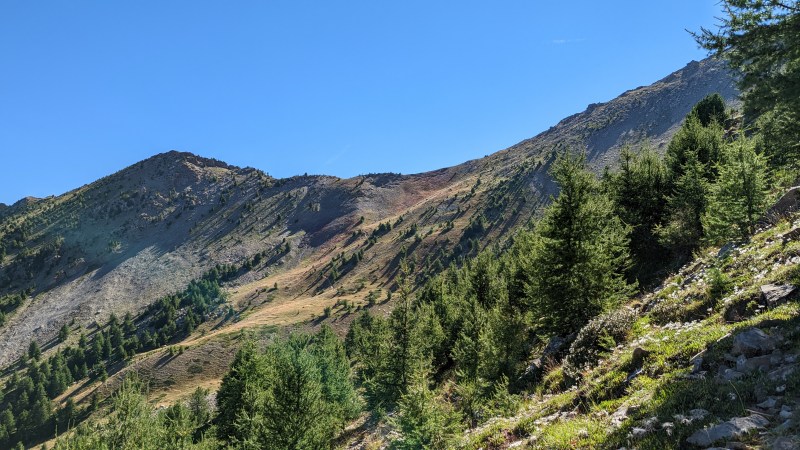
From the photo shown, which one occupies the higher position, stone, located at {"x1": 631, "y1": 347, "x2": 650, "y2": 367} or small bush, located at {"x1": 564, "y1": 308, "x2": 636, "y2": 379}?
stone, located at {"x1": 631, "y1": 347, "x2": 650, "y2": 367}

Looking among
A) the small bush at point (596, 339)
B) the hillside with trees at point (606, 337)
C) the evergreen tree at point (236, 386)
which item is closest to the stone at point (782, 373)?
the hillside with trees at point (606, 337)

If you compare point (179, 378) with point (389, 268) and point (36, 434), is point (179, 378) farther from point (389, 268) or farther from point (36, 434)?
point (389, 268)

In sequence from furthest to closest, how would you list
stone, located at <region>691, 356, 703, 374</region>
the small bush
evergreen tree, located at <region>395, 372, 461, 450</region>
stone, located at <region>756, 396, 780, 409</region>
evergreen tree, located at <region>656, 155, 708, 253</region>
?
evergreen tree, located at <region>656, 155, 708, 253</region>, the small bush, evergreen tree, located at <region>395, 372, 461, 450</region>, stone, located at <region>691, 356, 703, 374</region>, stone, located at <region>756, 396, 780, 409</region>

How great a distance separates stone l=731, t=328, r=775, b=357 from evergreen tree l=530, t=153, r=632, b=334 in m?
9.58

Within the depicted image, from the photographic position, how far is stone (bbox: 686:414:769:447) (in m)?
7.13

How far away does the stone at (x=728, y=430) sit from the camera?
7.13 m

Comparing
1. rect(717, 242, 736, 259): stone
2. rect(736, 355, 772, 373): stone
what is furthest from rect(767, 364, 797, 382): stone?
rect(717, 242, 736, 259): stone

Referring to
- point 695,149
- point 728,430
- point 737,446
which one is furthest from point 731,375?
point 695,149

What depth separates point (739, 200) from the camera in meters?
23.3

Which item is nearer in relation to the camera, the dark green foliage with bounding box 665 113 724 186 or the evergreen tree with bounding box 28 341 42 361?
the dark green foliage with bounding box 665 113 724 186

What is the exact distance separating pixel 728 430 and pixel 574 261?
13700 millimetres

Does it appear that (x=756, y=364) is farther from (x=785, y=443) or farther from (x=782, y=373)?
(x=785, y=443)

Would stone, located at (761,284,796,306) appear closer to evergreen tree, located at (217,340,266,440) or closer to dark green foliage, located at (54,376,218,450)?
dark green foliage, located at (54,376,218,450)

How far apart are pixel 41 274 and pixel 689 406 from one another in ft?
774
